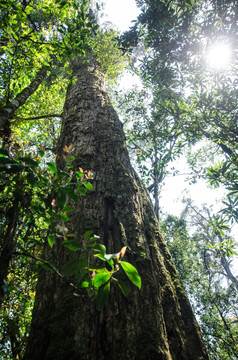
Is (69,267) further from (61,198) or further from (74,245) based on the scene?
(61,198)

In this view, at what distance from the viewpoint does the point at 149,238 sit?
1899mm

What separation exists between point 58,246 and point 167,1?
639cm

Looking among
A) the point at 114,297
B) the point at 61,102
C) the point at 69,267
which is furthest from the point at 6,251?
the point at 61,102

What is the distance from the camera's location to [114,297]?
1.26m

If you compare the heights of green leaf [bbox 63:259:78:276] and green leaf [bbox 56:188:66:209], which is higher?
green leaf [bbox 56:188:66:209]

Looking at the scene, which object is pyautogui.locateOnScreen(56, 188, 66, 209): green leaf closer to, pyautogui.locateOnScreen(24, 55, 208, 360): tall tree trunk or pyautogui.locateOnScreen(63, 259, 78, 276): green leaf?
pyautogui.locateOnScreen(63, 259, 78, 276): green leaf

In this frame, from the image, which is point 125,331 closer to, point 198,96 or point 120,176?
point 120,176

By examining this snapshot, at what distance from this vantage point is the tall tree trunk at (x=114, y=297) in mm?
1108

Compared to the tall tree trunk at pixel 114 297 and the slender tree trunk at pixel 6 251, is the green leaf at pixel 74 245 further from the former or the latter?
the tall tree trunk at pixel 114 297

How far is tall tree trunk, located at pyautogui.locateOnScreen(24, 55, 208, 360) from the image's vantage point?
111 centimetres

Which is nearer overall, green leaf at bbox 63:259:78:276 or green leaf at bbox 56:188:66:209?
green leaf at bbox 63:259:78:276

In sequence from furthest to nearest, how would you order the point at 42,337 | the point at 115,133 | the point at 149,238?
the point at 115,133, the point at 149,238, the point at 42,337

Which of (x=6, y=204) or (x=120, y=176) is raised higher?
(x=120, y=176)

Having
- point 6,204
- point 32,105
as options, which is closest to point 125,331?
point 6,204
